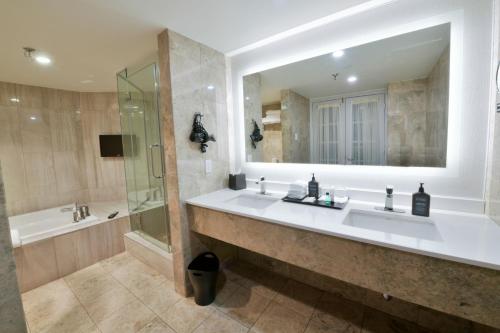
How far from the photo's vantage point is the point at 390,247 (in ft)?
3.23

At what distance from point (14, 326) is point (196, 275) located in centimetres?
102

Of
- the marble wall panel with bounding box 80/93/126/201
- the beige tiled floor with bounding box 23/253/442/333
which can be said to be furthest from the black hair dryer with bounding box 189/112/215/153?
the marble wall panel with bounding box 80/93/126/201

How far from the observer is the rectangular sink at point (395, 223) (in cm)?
123

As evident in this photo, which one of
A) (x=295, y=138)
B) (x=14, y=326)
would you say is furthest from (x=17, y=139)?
(x=295, y=138)

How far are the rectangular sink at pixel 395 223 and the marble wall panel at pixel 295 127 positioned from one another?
0.64m

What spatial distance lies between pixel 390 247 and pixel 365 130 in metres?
0.93

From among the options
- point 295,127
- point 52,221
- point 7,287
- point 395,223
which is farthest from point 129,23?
point 52,221

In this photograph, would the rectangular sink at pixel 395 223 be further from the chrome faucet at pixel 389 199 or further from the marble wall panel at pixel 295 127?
the marble wall panel at pixel 295 127

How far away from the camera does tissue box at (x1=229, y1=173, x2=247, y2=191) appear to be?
2121 mm

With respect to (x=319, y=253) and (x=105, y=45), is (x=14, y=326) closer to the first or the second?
(x=319, y=253)

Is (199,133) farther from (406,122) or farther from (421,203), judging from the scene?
(421,203)

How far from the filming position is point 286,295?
183 cm

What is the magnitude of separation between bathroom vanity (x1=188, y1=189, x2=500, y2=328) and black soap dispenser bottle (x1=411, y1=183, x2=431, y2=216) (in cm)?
4

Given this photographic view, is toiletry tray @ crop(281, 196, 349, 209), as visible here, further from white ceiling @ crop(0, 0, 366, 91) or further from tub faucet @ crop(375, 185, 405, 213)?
white ceiling @ crop(0, 0, 366, 91)
